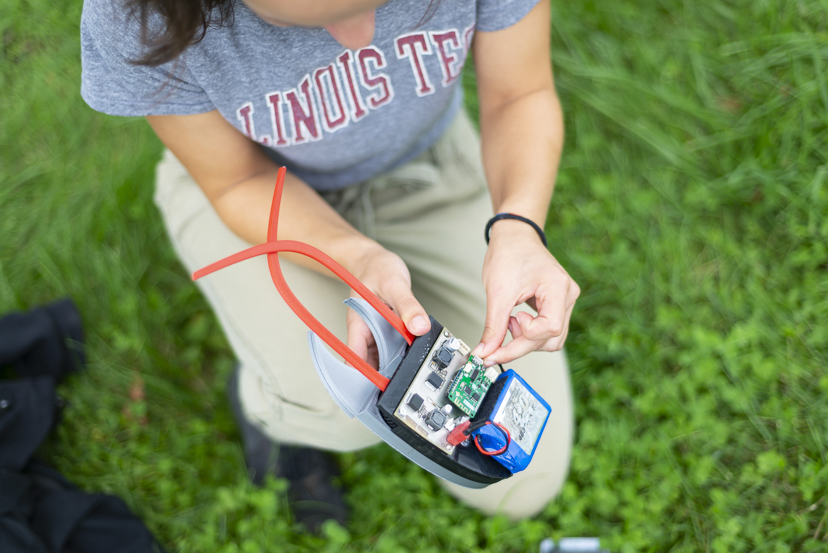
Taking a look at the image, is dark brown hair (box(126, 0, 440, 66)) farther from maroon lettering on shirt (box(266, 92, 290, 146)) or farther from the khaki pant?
the khaki pant

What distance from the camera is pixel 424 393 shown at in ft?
3.15

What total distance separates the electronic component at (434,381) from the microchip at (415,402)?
4 cm

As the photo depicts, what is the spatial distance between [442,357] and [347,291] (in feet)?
1.38

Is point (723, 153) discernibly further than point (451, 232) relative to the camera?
Yes

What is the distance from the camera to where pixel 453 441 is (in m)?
0.97

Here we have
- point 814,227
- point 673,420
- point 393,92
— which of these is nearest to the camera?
point 393,92

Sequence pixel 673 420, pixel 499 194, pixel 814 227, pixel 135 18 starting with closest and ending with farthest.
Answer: pixel 135 18
pixel 499 194
pixel 673 420
pixel 814 227

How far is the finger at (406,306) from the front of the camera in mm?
965

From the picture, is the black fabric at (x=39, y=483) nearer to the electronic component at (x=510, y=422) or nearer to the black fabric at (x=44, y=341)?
the black fabric at (x=44, y=341)

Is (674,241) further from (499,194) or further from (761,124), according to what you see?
(499,194)

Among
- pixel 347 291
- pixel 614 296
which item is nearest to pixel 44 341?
pixel 347 291

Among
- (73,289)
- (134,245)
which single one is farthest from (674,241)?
(73,289)

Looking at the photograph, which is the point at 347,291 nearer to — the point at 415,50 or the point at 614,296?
the point at 415,50

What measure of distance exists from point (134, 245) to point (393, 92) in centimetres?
123
